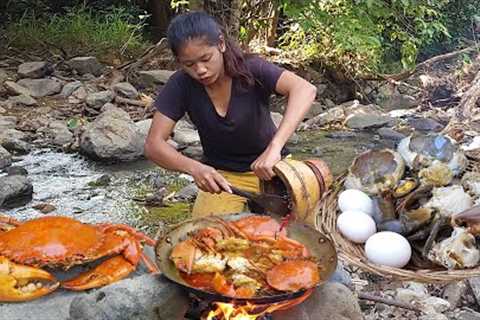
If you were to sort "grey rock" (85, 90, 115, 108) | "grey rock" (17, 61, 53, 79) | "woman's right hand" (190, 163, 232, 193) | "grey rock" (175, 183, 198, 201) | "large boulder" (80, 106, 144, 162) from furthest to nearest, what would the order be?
"grey rock" (17, 61, 53, 79)
"grey rock" (85, 90, 115, 108)
"large boulder" (80, 106, 144, 162)
"grey rock" (175, 183, 198, 201)
"woman's right hand" (190, 163, 232, 193)

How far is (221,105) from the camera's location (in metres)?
3.59

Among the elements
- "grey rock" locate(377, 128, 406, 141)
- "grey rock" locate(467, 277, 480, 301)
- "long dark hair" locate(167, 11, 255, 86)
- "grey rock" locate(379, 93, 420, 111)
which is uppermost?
"long dark hair" locate(167, 11, 255, 86)

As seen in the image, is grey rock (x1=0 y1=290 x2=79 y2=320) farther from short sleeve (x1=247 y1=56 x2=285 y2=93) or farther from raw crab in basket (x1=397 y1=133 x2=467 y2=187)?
raw crab in basket (x1=397 y1=133 x2=467 y2=187)

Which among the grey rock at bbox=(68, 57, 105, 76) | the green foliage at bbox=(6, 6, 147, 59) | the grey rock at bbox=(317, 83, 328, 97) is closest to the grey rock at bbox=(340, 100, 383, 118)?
the grey rock at bbox=(317, 83, 328, 97)

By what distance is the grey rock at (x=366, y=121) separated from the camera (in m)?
8.95

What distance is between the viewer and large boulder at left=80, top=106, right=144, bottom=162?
6781 millimetres

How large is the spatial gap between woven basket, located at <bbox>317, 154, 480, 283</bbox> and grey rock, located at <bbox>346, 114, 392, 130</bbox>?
464 cm

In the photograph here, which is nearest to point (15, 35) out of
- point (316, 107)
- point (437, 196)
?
point (316, 107)

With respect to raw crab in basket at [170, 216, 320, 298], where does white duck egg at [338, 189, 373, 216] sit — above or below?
below

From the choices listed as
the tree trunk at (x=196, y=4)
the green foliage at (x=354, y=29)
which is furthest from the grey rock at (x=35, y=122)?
the green foliage at (x=354, y=29)

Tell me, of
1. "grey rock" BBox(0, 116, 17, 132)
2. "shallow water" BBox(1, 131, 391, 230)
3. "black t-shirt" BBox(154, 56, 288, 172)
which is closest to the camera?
"black t-shirt" BBox(154, 56, 288, 172)

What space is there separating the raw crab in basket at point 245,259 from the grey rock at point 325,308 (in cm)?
18

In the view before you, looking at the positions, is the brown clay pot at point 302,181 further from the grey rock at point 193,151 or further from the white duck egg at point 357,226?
the grey rock at point 193,151

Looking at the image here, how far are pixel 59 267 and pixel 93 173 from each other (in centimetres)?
363
